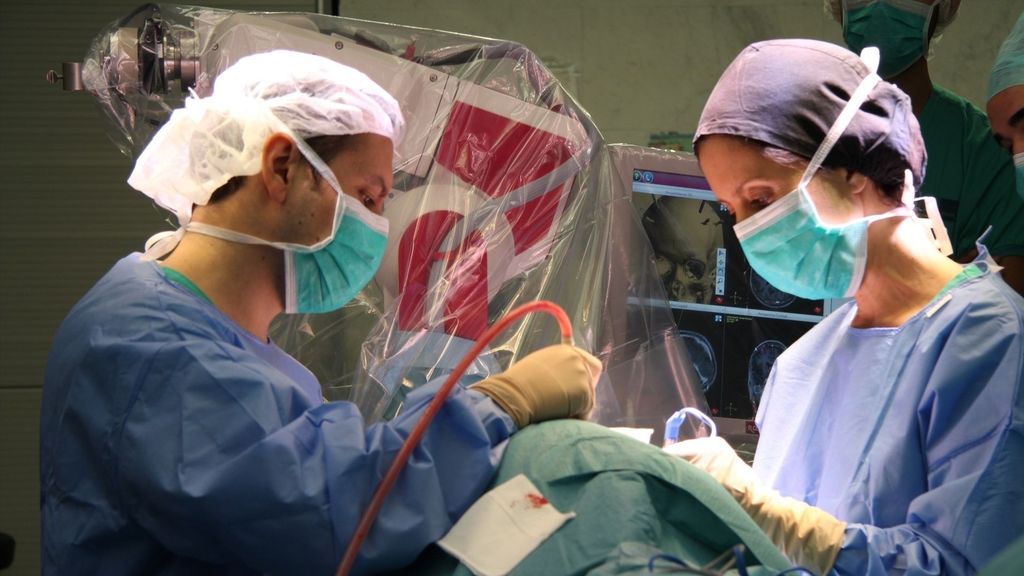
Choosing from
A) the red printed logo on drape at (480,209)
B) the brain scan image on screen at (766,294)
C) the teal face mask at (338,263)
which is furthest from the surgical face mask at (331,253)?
the brain scan image on screen at (766,294)

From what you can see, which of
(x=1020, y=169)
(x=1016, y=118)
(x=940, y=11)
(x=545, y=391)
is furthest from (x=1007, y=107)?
(x=545, y=391)

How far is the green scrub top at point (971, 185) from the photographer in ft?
8.00

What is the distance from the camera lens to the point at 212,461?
130 cm

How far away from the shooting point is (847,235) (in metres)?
1.67

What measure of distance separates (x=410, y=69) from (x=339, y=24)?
0.18m

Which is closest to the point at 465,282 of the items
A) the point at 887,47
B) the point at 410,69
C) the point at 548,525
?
the point at 410,69

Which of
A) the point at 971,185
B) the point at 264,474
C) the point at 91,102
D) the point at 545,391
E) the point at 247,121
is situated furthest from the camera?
the point at 91,102

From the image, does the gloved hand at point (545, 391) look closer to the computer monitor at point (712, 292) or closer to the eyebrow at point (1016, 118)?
the computer monitor at point (712, 292)

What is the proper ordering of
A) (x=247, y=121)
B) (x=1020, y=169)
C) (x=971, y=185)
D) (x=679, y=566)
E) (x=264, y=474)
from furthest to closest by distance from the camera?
(x=971, y=185) < (x=1020, y=169) < (x=247, y=121) < (x=264, y=474) < (x=679, y=566)

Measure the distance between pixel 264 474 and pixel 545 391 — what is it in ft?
1.20

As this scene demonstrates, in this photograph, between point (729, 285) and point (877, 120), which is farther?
point (729, 285)

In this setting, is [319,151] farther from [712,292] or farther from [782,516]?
[712,292]

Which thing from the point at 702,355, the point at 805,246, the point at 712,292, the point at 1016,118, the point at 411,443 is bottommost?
the point at 702,355

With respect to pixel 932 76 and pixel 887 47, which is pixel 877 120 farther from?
pixel 932 76
